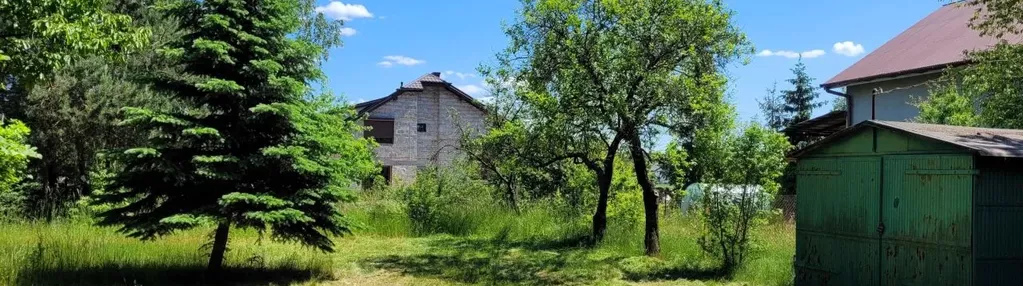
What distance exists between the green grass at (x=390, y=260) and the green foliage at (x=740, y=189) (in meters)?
0.31

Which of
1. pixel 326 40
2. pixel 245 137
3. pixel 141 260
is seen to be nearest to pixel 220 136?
pixel 245 137

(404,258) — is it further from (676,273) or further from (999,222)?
(999,222)

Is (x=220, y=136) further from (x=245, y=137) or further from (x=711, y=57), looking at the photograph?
(x=711, y=57)

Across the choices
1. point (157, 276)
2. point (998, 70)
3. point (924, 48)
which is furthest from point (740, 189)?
point (924, 48)

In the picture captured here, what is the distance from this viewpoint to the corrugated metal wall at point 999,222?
7.02 meters

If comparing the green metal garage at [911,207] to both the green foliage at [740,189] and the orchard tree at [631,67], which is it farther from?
the orchard tree at [631,67]

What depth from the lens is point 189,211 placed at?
9008 millimetres

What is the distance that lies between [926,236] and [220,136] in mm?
8241

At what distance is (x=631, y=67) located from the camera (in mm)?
10844

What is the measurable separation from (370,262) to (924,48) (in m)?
17.9

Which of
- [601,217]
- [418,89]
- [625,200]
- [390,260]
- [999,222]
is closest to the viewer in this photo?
[999,222]

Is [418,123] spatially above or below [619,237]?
above

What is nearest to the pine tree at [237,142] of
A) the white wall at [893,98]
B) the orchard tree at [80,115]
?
the orchard tree at [80,115]

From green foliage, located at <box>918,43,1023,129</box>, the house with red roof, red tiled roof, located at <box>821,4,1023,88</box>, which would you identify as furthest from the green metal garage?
red tiled roof, located at <box>821,4,1023,88</box>
